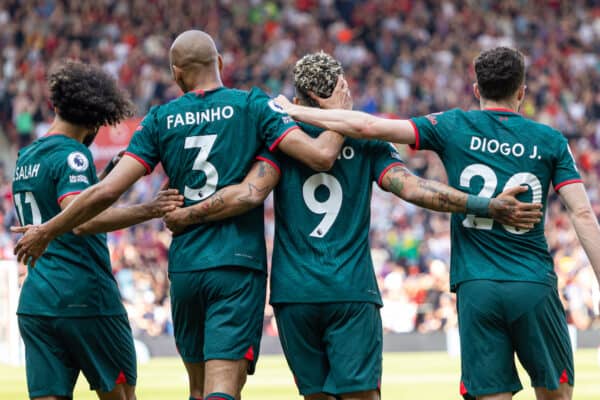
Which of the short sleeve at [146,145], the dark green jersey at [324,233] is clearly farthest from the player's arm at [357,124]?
the short sleeve at [146,145]

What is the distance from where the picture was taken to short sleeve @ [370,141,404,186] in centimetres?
589

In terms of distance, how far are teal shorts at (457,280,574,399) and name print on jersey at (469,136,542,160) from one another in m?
0.74

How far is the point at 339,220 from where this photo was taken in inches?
226

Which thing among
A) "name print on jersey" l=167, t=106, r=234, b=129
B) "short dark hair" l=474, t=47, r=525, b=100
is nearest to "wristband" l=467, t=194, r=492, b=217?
"short dark hair" l=474, t=47, r=525, b=100

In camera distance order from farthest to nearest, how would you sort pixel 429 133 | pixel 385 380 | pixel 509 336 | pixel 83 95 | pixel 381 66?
pixel 381 66 → pixel 385 380 → pixel 83 95 → pixel 429 133 → pixel 509 336

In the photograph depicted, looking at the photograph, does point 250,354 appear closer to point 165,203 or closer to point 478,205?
point 165,203

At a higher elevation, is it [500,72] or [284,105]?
[500,72]

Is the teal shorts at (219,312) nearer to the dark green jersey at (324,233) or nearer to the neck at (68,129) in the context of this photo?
the dark green jersey at (324,233)

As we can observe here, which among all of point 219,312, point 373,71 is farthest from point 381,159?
point 373,71

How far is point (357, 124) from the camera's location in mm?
5738

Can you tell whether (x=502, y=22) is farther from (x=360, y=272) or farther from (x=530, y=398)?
(x=360, y=272)

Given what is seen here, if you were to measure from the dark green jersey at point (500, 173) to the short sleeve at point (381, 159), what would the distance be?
0.19m

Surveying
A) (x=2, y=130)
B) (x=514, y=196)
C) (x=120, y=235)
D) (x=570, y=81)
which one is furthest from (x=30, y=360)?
(x=570, y=81)

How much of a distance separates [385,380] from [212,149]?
7.85m
